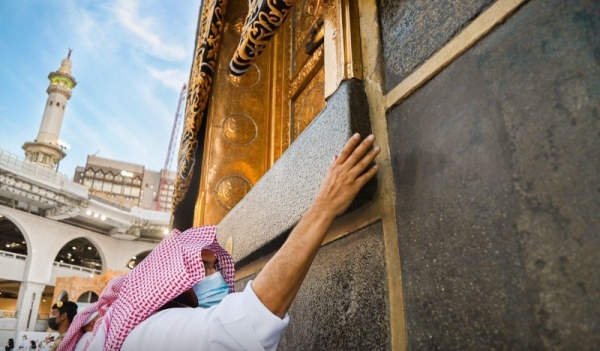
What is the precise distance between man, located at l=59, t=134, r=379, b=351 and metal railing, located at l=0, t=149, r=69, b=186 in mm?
24285

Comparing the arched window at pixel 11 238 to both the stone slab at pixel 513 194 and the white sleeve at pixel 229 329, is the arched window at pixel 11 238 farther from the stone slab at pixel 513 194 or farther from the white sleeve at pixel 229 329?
the stone slab at pixel 513 194

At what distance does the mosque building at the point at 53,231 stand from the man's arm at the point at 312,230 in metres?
19.6

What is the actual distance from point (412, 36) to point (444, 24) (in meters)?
0.12

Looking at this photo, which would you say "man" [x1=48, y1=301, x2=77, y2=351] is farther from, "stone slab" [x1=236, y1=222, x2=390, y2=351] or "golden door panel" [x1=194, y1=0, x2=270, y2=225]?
"stone slab" [x1=236, y1=222, x2=390, y2=351]

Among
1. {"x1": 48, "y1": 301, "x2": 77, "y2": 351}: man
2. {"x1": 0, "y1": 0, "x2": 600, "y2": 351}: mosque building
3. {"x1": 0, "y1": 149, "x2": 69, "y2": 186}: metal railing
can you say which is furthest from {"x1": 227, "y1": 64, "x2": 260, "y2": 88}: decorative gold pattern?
{"x1": 0, "y1": 149, "x2": 69, "y2": 186}: metal railing

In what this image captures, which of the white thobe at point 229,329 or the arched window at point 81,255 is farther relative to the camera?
the arched window at point 81,255

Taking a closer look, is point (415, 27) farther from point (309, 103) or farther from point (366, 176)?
point (309, 103)

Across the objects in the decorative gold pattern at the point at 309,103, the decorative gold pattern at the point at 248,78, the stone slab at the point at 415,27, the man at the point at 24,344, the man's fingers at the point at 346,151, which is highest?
the decorative gold pattern at the point at 248,78

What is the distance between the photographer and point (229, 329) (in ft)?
2.39

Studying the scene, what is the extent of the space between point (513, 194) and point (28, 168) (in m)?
26.6

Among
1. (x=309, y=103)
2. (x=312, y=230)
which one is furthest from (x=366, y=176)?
(x=309, y=103)

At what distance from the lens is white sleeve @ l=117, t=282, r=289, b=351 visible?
721 millimetres

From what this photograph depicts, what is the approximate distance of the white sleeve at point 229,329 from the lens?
721mm

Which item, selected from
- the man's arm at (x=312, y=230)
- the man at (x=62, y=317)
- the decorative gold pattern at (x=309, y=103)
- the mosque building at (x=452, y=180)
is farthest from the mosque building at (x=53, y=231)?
the man's arm at (x=312, y=230)
